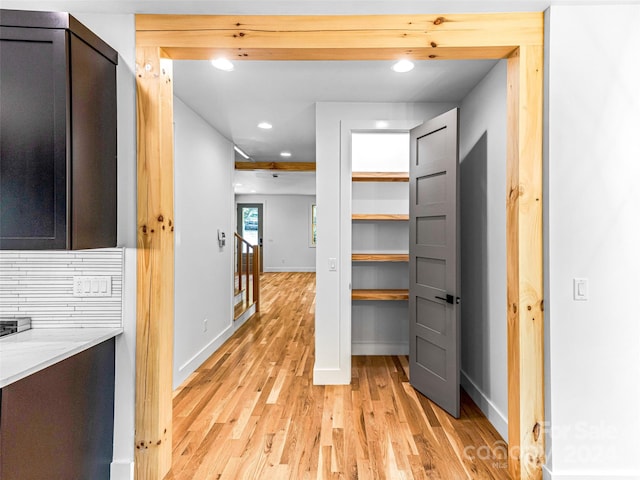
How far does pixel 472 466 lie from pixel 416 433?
15.5 inches

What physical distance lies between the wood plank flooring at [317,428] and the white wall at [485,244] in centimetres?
28

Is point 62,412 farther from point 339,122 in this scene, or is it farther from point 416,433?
point 339,122

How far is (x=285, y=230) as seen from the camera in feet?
36.5

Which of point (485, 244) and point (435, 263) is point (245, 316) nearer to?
point (435, 263)

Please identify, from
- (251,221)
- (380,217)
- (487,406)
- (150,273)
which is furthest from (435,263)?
(251,221)

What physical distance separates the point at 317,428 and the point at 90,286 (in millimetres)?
1662

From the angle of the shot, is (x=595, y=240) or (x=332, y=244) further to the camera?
(x=332, y=244)

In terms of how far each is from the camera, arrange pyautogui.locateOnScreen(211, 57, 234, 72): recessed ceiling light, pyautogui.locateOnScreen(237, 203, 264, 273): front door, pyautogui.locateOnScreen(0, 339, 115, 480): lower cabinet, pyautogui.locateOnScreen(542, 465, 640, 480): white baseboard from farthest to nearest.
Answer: pyautogui.locateOnScreen(237, 203, 264, 273): front door
pyautogui.locateOnScreen(211, 57, 234, 72): recessed ceiling light
pyautogui.locateOnScreen(542, 465, 640, 480): white baseboard
pyautogui.locateOnScreen(0, 339, 115, 480): lower cabinet

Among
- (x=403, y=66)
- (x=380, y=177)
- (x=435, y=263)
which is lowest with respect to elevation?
(x=435, y=263)

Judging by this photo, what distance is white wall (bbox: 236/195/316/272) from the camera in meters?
11.1

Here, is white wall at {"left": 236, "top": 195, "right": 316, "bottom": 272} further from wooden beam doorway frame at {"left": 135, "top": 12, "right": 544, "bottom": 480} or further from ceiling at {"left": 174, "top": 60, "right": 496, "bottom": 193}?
wooden beam doorway frame at {"left": 135, "top": 12, "right": 544, "bottom": 480}

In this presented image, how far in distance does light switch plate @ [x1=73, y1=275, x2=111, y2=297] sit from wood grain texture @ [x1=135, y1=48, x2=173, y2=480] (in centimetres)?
18

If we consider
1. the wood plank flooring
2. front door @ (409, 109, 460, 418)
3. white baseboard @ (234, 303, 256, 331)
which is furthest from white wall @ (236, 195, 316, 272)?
front door @ (409, 109, 460, 418)

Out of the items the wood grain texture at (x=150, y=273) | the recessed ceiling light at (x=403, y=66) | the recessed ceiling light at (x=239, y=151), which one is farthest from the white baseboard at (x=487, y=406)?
the recessed ceiling light at (x=239, y=151)
